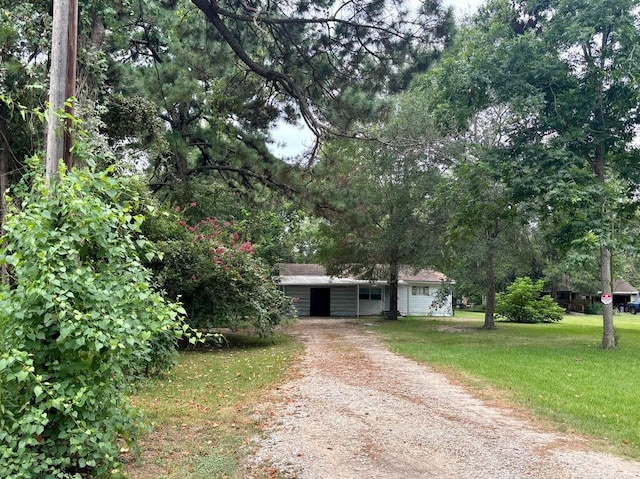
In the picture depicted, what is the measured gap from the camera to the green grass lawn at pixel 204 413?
3.98 meters

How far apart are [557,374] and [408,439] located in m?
5.41

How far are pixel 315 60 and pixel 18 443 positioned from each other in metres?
7.90

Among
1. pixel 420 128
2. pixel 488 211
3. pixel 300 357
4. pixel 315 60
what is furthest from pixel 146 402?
pixel 420 128

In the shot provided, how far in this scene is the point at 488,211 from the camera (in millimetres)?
14070

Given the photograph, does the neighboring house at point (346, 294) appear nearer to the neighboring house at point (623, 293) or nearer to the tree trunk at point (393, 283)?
the tree trunk at point (393, 283)

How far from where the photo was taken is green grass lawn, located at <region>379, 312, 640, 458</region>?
5652 millimetres

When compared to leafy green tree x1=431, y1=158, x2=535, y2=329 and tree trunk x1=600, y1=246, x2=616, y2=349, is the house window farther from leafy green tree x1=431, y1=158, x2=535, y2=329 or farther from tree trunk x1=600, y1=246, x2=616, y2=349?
tree trunk x1=600, y1=246, x2=616, y2=349

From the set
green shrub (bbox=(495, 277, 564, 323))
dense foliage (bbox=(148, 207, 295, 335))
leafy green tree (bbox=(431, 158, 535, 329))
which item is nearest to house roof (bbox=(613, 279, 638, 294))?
green shrub (bbox=(495, 277, 564, 323))

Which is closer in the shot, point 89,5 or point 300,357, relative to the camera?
point 89,5

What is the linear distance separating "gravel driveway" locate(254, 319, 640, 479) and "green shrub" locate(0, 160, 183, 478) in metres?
1.59

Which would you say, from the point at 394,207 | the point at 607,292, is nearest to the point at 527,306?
the point at 394,207

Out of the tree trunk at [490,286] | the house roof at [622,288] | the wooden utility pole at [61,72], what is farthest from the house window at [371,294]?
the house roof at [622,288]

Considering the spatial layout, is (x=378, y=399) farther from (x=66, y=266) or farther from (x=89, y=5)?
(x=89, y=5)

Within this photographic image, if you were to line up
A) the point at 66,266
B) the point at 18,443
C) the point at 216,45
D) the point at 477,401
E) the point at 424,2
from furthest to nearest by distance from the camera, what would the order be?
the point at 216,45
the point at 424,2
the point at 477,401
the point at 66,266
the point at 18,443
